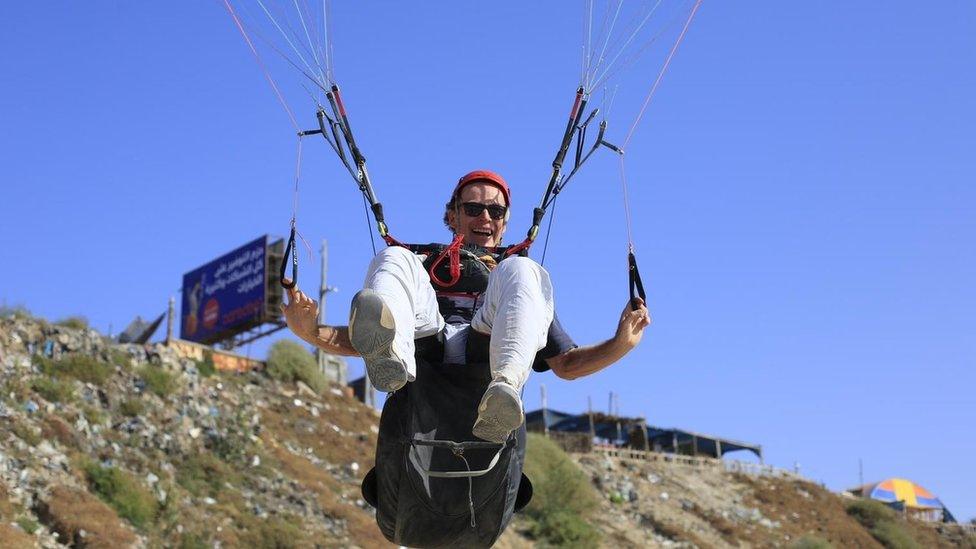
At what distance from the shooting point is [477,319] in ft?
20.6

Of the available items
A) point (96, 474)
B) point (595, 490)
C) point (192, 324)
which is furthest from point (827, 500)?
point (96, 474)

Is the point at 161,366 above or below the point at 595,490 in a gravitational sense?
above

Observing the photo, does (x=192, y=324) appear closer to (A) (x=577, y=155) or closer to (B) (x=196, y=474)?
(B) (x=196, y=474)

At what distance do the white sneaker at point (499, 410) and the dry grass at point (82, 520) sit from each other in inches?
610

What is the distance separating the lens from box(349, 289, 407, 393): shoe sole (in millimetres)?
5547

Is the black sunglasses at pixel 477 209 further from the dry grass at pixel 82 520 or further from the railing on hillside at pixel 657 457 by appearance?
the railing on hillside at pixel 657 457

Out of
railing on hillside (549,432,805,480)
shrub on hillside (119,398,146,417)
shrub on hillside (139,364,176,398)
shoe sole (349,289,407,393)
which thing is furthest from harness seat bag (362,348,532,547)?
railing on hillside (549,432,805,480)

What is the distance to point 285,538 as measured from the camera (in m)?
23.9

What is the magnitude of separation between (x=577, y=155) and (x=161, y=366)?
24011 millimetres

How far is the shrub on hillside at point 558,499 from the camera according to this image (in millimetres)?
32469

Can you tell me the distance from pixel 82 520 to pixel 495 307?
15.8 m

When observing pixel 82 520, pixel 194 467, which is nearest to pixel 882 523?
pixel 194 467

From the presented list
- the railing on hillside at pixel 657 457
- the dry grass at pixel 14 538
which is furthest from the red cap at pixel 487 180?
the railing on hillside at pixel 657 457

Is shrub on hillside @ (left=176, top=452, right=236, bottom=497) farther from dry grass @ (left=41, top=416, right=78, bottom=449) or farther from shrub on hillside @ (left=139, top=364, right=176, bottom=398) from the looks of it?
dry grass @ (left=41, top=416, right=78, bottom=449)
